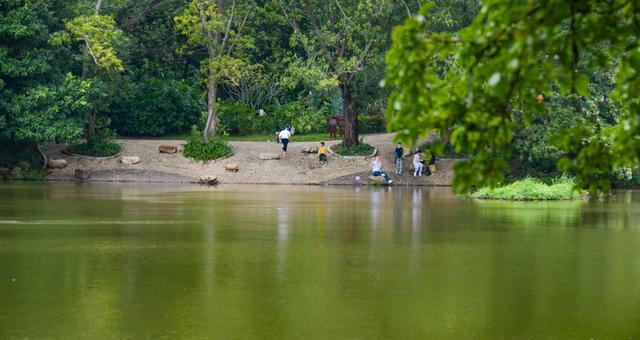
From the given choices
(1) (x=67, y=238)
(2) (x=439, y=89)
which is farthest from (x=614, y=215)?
(2) (x=439, y=89)

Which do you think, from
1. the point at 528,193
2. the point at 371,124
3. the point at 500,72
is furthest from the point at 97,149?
the point at 500,72

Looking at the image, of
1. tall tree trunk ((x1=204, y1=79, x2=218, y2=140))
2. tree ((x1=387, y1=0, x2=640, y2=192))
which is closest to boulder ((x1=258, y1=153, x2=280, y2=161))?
tall tree trunk ((x1=204, y1=79, x2=218, y2=140))

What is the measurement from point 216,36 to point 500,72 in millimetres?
41715

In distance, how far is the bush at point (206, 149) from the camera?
4572 cm

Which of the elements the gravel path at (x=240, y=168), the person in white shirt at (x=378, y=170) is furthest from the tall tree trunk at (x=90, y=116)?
the person in white shirt at (x=378, y=170)

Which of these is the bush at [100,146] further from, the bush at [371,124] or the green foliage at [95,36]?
the bush at [371,124]

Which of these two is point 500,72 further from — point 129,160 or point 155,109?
point 155,109

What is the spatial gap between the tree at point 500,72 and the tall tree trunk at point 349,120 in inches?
1534

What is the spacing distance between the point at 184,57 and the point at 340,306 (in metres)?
45.8

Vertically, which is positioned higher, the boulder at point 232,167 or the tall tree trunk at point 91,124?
the tall tree trunk at point 91,124

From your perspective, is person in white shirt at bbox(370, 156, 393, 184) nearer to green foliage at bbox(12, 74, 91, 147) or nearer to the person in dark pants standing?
the person in dark pants standing

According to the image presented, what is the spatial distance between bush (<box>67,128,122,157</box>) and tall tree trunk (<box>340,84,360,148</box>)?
9.97 meters

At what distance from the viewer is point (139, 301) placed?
12734 millimetres

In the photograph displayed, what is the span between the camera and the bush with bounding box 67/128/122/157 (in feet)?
150
